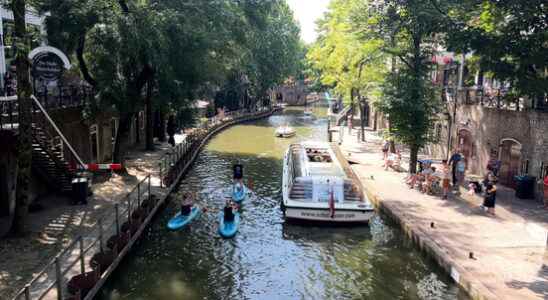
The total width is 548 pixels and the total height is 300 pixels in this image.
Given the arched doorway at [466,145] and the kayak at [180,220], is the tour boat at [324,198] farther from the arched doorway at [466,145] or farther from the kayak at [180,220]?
the arched doorway at [466,145]

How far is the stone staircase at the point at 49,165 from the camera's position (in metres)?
19.2

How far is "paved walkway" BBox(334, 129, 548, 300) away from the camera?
44.1 feet

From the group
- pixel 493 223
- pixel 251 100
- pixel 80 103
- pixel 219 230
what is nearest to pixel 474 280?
pixel 493 223

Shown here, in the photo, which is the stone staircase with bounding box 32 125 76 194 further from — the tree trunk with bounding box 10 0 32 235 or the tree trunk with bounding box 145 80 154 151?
the tree trunk with bounding box 145 80 154 151

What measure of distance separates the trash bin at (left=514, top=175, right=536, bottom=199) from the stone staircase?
19.7 metres

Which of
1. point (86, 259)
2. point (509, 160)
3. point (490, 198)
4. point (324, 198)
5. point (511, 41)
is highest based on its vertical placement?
point (511, 41)

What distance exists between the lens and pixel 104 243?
15.6 m

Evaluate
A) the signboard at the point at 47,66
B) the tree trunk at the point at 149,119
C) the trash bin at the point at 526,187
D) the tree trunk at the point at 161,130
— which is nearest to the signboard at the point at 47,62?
the signboard at the point at 47,66

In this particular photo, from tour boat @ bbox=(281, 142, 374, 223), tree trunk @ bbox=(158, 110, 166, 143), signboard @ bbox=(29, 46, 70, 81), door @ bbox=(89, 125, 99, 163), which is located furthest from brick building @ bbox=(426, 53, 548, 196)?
tree trunk @ bbox=(158, 110, 166, 143)

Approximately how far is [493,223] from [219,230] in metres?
10.6

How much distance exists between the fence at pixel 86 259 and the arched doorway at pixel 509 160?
17224 mm

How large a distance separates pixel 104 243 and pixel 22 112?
4766mm

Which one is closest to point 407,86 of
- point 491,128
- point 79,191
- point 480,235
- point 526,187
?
point 491,128

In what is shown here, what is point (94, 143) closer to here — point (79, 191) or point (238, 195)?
point (79, 191)
